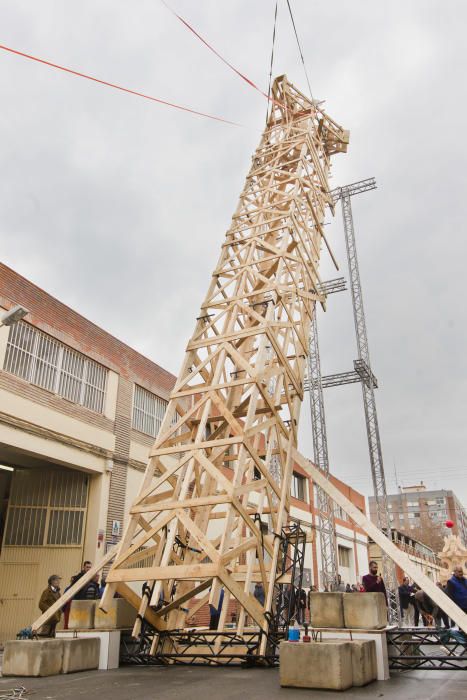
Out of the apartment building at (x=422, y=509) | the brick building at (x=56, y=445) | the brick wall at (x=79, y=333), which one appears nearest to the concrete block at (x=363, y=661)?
the brick building at (x=56, y=445)

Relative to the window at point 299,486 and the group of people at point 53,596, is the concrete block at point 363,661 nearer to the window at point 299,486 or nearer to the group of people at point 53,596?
the group of people at point 53,596

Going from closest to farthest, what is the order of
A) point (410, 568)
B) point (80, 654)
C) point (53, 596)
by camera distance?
point (410, 568) < point (80, 654) < point (53, 596)

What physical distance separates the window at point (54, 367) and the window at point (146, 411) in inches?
66.1

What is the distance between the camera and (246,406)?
10.2 metres

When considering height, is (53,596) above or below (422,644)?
above

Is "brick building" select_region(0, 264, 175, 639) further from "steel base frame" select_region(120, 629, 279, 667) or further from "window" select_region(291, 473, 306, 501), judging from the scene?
"window" select_region(291, 473, 306, 501)

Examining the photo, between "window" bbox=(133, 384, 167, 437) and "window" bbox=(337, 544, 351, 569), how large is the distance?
19.5 metres

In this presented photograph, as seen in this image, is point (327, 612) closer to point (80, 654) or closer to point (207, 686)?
point (207, 686)

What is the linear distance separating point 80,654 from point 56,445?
696cm

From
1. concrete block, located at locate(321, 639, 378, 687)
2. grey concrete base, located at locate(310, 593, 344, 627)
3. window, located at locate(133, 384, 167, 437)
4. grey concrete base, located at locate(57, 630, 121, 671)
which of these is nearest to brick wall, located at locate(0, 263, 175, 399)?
window, located at locate(133, 384, 167, 437)

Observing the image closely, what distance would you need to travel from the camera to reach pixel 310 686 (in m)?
5.98

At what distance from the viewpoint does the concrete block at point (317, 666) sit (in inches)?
234

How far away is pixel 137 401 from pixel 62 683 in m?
11.5

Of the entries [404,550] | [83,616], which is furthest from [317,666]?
[404,550]
